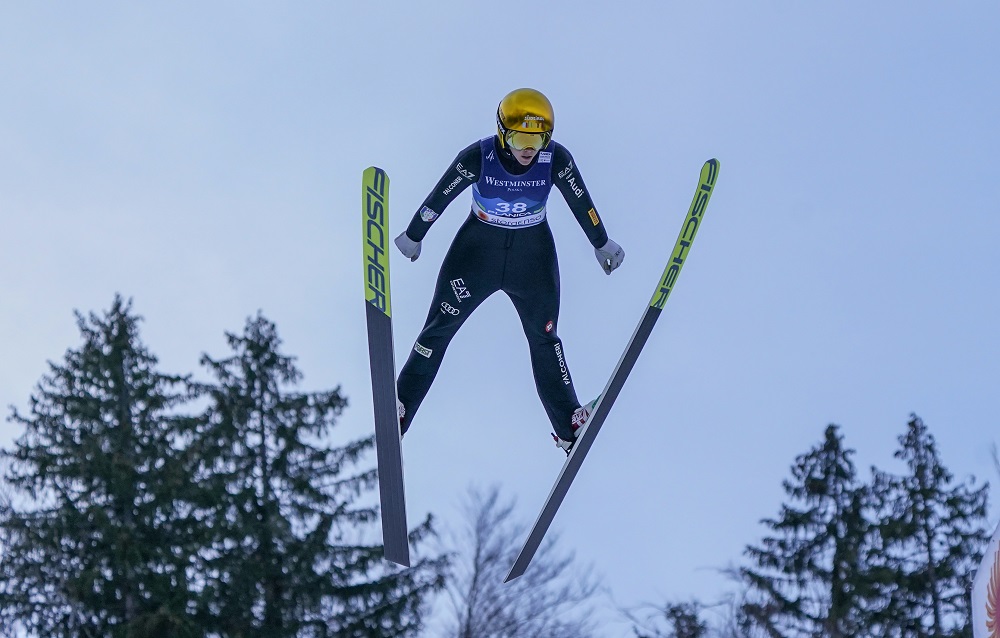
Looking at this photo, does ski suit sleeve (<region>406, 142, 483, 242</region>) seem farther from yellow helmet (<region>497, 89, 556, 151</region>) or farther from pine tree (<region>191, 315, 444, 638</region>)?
pine tree (<region>191, 315, 444, 638</region>)

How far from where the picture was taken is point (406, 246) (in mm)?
7105

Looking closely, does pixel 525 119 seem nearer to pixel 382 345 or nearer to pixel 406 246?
pixel 406 246

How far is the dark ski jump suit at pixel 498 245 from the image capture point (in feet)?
23.3

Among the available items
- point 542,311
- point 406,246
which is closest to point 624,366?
point 542,311

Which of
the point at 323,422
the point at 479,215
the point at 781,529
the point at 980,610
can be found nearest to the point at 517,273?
the point at 479,215

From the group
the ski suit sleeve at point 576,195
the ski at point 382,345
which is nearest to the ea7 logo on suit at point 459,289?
the ski at point 382,345

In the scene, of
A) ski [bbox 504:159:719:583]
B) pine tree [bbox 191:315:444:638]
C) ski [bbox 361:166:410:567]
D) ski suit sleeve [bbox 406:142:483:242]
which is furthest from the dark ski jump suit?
pine tree [bbox 191:315:444:638]

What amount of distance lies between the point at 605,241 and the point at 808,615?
14.6 metres

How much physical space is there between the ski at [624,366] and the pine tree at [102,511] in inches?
512

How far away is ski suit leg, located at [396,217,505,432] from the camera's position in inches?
290

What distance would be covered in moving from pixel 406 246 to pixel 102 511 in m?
14.5

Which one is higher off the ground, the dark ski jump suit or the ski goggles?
the ski goggles

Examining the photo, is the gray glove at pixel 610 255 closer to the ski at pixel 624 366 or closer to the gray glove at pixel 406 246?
the ski at pixel 624 366

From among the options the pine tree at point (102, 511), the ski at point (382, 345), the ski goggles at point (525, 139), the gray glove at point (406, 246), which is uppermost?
the pine tree at point (102, 511)
